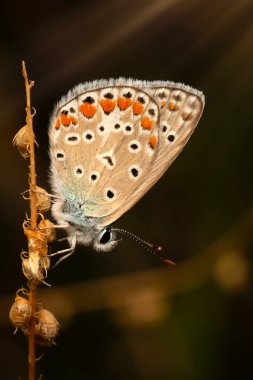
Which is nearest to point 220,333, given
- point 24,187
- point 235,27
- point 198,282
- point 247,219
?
point 198,282

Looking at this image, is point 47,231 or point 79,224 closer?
point 47,231

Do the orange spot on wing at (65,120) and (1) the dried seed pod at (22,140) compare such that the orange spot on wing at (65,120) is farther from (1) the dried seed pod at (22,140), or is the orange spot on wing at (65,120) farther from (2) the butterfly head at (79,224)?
(1) the dried seed pod at (22,140)

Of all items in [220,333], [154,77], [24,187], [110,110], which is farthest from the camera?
[154,77]

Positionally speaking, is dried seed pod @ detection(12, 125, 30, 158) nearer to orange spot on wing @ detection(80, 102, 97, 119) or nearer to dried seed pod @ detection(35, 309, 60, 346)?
dried seed pod @ detection(35, 309, 60, 346)

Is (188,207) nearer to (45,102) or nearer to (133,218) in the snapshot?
(133,218)

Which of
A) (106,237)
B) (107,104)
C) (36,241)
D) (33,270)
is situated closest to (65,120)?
(107,104)

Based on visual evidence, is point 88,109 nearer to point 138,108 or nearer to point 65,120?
point 65,120

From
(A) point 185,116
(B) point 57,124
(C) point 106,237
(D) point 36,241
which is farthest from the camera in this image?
(C) point 106,237
